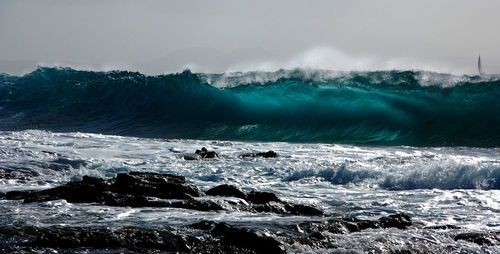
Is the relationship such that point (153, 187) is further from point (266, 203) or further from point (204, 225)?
point (204, 225)

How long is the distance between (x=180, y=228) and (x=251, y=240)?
2.47 feet

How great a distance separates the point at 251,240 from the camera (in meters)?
4.31

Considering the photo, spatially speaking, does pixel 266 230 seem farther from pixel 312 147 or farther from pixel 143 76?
pixel 143 76

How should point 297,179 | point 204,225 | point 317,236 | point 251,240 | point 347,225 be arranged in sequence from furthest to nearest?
point 297,179
point 347,225
point 204,225
point 317,236
point 251,240

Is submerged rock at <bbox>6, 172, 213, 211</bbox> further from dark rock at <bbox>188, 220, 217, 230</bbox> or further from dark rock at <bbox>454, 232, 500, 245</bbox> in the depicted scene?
dark rock at <bbox>454, 232, 500, 245</bbox>

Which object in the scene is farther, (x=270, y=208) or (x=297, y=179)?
(x=297, y=179)

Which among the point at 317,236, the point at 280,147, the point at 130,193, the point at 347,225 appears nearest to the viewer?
the point at 317,236

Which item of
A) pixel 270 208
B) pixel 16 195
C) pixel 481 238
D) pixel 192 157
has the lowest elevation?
pixel 481 238

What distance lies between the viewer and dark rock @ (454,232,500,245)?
4.77 metres

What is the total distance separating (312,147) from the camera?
13914 mm

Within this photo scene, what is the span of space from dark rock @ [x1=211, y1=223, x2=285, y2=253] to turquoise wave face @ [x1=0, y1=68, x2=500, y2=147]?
1229cm

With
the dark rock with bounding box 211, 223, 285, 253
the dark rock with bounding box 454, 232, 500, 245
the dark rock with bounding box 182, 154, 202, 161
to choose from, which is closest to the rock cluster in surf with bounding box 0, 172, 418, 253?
the dark rock with bounding box 211, 223, 285, 253

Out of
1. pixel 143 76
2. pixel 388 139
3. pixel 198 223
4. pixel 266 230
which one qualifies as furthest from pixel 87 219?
pixel 143 76

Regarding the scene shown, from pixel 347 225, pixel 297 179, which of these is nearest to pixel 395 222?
pixel 347 225
